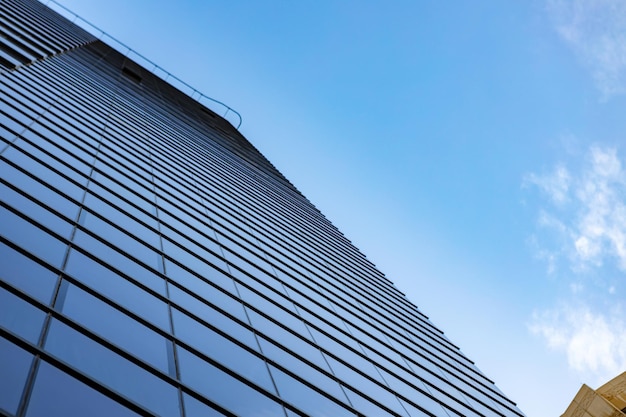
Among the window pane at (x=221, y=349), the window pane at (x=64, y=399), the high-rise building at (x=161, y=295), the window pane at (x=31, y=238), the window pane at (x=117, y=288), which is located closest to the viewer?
the window pane at (x=64, y=399)

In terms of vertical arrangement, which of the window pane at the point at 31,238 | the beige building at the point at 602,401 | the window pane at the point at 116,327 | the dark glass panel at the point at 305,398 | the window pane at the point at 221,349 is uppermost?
the beige building at the point at 602,401

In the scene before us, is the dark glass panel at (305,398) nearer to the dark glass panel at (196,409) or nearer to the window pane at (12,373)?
the dark glass panel at (196,409)

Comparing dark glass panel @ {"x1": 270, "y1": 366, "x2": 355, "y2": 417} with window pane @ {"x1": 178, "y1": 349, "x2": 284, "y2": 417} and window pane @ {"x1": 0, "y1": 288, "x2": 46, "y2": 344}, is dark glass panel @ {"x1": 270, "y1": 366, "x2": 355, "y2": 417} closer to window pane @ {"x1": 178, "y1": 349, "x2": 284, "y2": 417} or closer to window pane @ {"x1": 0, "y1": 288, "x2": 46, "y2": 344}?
Result: window pane @ {"x1": 178, "y1": 349, "x2": 284, "y2": 417}

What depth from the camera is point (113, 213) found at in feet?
40.2

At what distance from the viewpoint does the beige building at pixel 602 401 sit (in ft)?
82.5

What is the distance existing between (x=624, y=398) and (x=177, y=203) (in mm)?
23308

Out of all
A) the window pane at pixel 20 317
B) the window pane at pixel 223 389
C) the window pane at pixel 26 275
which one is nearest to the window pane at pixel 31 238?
the window pane at pixel 26 275

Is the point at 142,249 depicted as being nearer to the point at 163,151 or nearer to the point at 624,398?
the point at 163,151

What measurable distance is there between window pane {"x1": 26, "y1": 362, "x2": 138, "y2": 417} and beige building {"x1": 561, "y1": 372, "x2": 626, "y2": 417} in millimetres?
24915

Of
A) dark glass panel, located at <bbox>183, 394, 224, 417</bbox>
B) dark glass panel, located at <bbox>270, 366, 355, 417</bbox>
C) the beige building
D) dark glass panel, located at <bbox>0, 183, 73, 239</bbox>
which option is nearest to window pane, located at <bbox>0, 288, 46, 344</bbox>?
dark glass panel, located at <bbox>183, 394, 224, 417</bbox>

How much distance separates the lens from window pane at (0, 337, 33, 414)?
4711 mm

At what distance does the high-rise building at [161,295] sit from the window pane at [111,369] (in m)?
0.02

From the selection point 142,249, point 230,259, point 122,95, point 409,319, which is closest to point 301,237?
point 409,319

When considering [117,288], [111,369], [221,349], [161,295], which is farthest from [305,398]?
[111,369]
